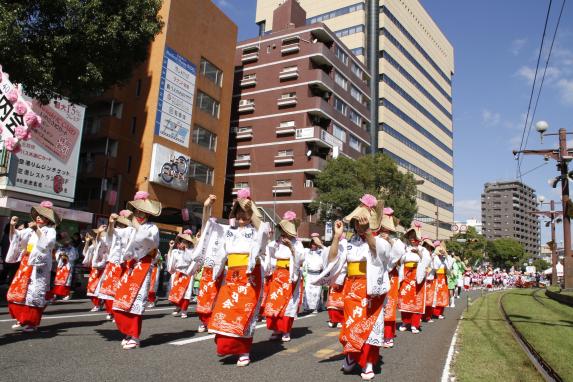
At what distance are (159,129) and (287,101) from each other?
19340 mm

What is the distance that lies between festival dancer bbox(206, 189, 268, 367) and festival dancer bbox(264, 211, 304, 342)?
204 centimetres

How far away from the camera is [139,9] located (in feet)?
52.9

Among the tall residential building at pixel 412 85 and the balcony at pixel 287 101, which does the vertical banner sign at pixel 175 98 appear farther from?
the tall residential building at pixel 412 85

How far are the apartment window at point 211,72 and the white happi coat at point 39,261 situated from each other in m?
27.2

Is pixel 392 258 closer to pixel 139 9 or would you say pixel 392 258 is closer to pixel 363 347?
pixel 363 347

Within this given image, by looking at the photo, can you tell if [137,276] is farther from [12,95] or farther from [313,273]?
[313,273]

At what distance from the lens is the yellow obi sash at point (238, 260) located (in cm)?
623

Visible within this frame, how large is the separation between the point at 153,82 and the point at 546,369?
27.6 metres

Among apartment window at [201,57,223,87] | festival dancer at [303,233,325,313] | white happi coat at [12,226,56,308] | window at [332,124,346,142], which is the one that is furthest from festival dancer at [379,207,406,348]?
window at [332,124,346,142]

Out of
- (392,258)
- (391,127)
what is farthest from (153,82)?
(391,127)

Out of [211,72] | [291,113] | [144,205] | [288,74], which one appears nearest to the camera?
[144,205]

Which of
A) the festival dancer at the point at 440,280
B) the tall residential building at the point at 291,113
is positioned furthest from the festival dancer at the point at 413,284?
the tall residential building at the point at 291,113

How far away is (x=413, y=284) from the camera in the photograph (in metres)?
10.3

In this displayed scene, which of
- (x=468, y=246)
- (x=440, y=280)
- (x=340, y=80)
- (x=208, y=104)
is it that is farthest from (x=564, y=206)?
(x=468, y=246)
